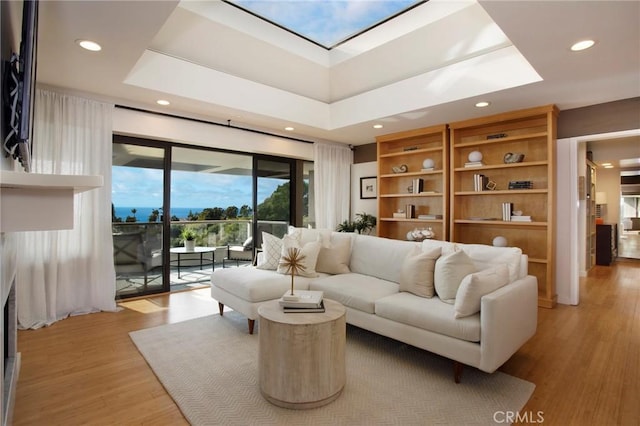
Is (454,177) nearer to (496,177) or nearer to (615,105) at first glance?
(496,177)

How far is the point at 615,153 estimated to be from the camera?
20.3ft

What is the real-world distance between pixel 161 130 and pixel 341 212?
341 centimetres

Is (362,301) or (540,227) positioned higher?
(540,227)

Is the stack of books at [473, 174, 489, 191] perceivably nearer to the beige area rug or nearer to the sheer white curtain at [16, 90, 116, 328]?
the beige area rug

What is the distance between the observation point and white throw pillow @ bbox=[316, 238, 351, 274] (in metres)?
3.74

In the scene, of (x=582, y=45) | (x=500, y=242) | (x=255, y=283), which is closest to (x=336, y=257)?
(x=255, y=283)

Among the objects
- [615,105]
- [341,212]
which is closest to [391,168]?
[341,212]

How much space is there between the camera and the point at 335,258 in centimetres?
376

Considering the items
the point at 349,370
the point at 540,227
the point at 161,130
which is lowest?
the point at 349,370

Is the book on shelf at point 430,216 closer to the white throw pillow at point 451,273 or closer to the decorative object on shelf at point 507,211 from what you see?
the decorative object on shelf at point 507,211

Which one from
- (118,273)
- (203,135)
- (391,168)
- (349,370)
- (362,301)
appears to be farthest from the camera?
(391,168)

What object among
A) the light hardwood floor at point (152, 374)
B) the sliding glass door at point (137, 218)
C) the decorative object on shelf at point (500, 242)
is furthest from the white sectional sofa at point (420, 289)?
the decorative object on shelf at point (500, 242)

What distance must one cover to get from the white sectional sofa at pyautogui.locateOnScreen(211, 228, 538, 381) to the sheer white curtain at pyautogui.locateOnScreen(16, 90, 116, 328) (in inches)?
53.5

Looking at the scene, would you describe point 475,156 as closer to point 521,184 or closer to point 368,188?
point 521,184
